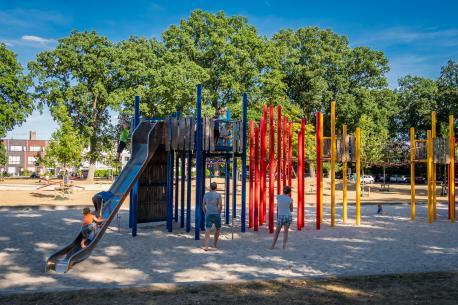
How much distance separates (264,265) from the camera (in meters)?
9.64

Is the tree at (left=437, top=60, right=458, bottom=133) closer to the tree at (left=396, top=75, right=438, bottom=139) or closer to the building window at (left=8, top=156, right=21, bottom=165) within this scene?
the tree at (left=396, top=75, right=438, bottom=139)

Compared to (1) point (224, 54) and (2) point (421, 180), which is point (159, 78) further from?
(2) point (421, 180)

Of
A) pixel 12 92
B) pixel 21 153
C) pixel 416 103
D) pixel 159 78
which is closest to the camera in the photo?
pixel 159 78

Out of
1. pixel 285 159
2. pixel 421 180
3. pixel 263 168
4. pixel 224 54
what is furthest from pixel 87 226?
pixel 421 180

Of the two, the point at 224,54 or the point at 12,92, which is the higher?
the point at 224,54

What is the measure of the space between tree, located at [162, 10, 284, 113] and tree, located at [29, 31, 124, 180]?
1023 centimetres

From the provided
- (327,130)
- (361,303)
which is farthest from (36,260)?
(327,130)

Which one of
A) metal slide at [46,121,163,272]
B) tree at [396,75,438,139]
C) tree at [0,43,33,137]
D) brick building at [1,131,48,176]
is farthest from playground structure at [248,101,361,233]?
brick building at [1,131,48,176]

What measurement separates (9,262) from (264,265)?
226 inches

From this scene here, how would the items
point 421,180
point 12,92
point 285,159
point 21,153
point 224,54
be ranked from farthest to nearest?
point 21,153 < point 421,180 < point 12,92 < point 224,54 < point 285,159

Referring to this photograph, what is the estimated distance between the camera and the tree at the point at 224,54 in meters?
43.4

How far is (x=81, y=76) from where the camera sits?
Answer: 171 feet

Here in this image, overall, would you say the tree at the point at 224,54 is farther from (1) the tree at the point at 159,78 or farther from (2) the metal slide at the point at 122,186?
(2) the metal slide at the point at 122,186

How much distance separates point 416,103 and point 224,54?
103 feet
